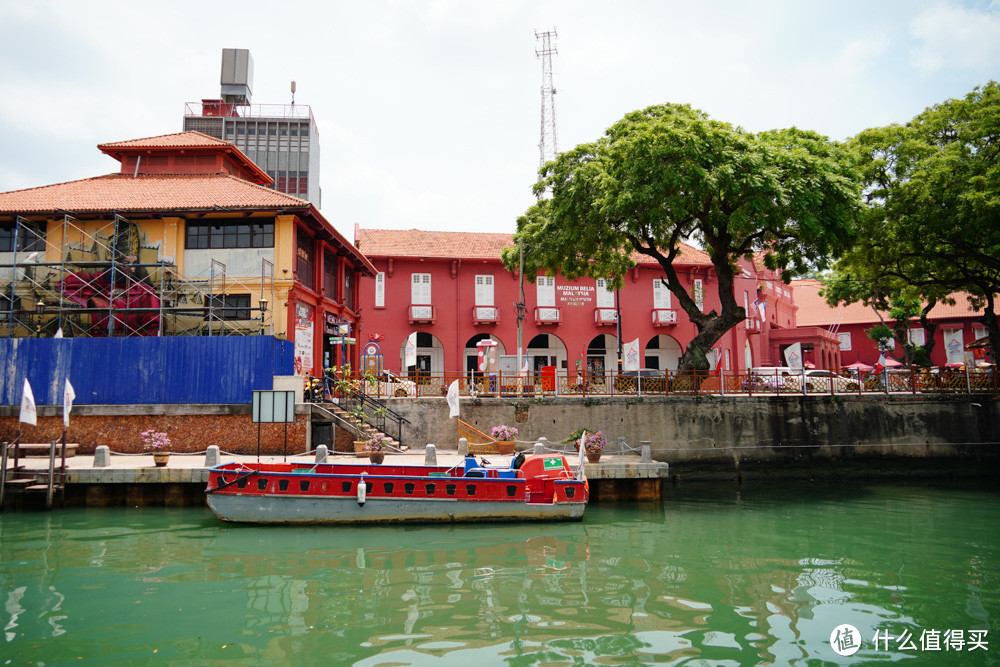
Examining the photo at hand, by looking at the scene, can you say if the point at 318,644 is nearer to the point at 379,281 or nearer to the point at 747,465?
the point at 747,465

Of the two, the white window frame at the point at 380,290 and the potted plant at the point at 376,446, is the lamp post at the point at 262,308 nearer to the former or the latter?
the potted plant at the point at 376,446

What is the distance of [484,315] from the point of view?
115ft

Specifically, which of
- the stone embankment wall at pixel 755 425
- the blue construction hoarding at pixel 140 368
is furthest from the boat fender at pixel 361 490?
the blue construction hoarding at pixel 140 368

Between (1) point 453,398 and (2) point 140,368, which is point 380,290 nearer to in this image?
(2) point 140,368

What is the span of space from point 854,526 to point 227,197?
22893 mm

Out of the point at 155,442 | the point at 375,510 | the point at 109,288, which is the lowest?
the point at 375,510

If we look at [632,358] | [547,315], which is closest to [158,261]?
[632,358]

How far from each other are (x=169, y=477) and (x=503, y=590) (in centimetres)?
1107

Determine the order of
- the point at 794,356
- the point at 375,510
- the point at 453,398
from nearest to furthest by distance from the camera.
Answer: the point at 375,510 < the point at 453,398 < the point at 794,356

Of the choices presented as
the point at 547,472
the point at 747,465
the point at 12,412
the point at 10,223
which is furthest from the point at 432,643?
the point at 10,223

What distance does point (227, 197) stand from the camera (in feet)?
77.3

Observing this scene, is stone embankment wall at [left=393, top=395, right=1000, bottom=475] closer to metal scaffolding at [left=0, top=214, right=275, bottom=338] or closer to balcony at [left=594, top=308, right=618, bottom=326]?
metal scaffolding at [left=0, top=214, right=275, bottom=338]

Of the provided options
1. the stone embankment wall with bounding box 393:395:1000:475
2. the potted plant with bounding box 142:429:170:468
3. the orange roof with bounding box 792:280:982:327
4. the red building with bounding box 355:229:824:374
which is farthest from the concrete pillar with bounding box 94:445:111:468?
the orange roof with bounding box 792:280:982:327

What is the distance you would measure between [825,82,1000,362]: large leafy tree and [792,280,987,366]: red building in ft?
53.3
